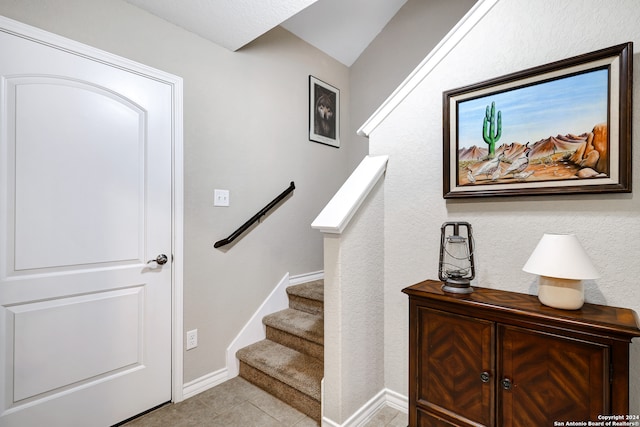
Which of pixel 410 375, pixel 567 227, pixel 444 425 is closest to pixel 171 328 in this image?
pixel 410 375

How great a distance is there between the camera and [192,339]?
75.6 inches

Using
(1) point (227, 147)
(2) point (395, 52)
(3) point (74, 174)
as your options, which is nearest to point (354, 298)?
(1) point (227, 147)

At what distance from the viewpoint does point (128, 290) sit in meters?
1.69

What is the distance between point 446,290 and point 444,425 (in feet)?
2.02

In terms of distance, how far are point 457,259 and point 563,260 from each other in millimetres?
451

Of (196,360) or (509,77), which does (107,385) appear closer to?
(196,360)

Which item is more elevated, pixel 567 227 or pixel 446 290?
pixel 567 227

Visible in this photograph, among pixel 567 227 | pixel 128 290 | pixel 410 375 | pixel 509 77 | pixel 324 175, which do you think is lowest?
pixel 410 375

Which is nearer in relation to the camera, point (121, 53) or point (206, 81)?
point (121, 53)

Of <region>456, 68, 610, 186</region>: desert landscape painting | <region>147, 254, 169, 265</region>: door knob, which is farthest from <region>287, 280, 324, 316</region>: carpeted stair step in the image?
<region>456, 68, 610, 186</region>: desert landscape painting

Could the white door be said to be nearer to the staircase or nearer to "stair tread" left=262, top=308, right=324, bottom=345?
the staircase

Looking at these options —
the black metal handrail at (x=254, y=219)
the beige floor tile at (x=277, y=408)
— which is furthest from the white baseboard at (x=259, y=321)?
the black metal handrail at (x=254, y=219)

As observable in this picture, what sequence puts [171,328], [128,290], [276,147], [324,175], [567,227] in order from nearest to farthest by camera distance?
[567,227] → [128,290] → [171,328] → [276,147] → [324,175]

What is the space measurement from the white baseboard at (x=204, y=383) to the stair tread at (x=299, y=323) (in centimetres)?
46
